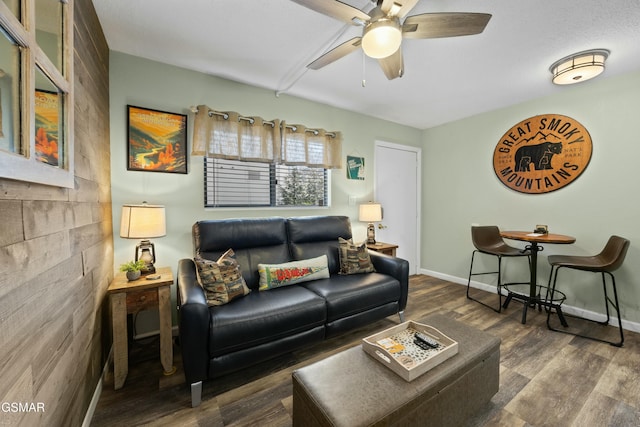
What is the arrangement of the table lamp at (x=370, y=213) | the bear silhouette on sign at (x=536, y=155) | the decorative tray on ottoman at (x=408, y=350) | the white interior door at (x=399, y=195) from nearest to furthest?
1. the decorative tray on ottoman at (x=408, y=350)
2. the bear silhouette on sign at (x=536, y=155)
3. the table lamp at (x=370, y=213)
4. the white interior door at (x=399, y=195)

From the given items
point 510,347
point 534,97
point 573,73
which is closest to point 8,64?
point 510,347

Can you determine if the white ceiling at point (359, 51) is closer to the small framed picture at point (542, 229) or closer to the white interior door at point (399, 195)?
the white interior door at point (399, 195)

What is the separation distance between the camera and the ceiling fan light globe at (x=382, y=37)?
1.35 m

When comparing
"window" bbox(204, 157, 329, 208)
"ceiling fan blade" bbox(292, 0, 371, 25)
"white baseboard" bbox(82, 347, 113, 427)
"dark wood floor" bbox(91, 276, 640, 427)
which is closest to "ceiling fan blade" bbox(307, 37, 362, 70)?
"ceiling fan blade" bbox(292, 0, 371, 25)

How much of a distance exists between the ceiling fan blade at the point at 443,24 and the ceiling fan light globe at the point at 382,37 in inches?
4.7

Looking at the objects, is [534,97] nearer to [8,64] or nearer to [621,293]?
[621,293]

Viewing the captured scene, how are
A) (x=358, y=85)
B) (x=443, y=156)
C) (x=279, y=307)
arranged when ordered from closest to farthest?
(x=279, y=307) < (x=358, y=85) < (x=443, y=156)

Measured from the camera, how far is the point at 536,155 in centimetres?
294

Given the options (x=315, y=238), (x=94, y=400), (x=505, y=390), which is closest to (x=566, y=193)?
(x=505, y=390)

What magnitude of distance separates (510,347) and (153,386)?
2798mm

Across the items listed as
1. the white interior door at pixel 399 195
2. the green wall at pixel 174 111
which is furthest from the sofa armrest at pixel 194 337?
the white interior door at pixel 399 195

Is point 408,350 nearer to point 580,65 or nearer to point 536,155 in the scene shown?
point 580,65

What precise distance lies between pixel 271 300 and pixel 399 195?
2902 millimetres

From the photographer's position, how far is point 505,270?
128 inches
